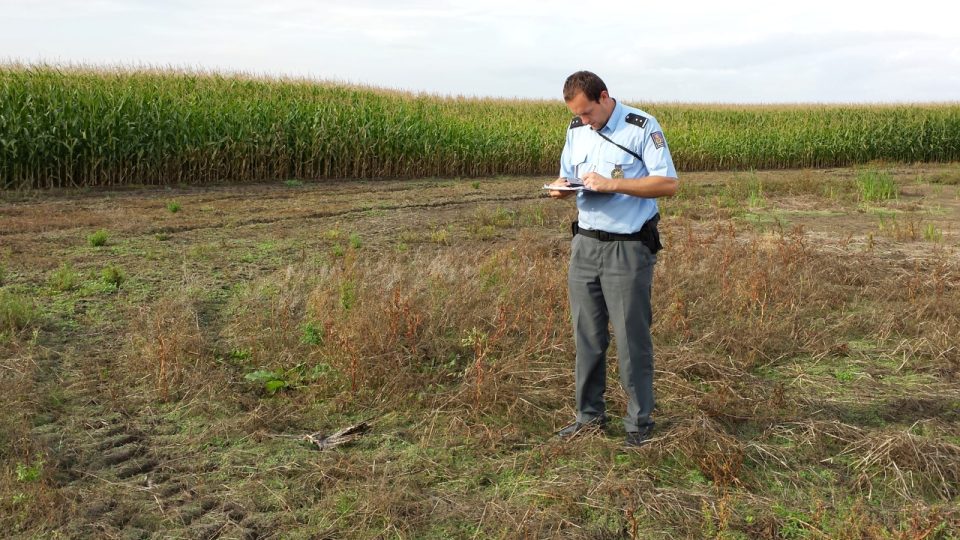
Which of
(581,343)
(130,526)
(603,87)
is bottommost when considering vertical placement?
(130,526)

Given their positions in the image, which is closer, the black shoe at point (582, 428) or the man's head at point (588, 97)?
the man's head at point (588, 97)

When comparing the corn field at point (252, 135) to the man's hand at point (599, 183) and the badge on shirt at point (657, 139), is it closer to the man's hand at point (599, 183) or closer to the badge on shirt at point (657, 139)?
the man's hand at point (599, 183)

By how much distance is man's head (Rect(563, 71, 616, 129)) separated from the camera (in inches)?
168

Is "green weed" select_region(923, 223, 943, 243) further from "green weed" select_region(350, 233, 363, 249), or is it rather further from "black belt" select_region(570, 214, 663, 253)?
"black belt" select_region(570, 214, 663, 253)

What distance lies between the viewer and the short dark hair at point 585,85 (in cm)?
427

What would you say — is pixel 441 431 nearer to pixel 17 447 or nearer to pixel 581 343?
pixel 581 343

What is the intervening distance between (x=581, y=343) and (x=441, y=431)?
100cm

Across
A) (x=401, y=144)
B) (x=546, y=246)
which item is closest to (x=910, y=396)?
(x=546, y=246)

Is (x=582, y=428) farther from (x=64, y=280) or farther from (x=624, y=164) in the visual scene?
(x=64, y=280)

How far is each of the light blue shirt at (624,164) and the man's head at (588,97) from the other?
0.27 feet

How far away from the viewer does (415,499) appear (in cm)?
411

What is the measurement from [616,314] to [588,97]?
3.71ft

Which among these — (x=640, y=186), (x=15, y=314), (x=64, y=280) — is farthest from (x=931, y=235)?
(x=15, y=314)

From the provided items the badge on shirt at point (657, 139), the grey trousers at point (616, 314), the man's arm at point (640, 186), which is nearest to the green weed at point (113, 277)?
the grey trousers at point (616, 314)
